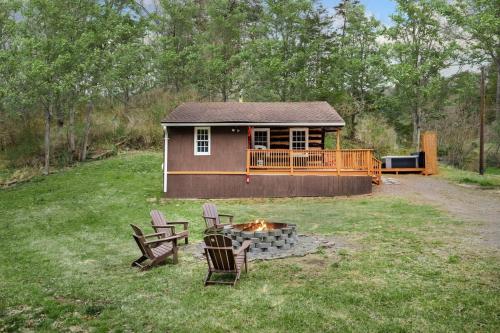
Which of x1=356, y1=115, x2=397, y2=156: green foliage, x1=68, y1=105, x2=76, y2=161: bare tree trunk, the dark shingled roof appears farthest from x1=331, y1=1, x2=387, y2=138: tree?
x1=68, y1=105, x2=76, y2=161: bare tree trunk

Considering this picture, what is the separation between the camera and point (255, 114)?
20.7m

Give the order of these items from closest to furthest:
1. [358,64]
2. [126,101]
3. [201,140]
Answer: [201,140], [358,64], [126,101]

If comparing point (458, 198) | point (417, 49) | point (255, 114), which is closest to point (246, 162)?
point (255, 114)

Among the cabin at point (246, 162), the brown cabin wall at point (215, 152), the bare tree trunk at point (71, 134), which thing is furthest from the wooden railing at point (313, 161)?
the bare tree trunk at point (71, 134)

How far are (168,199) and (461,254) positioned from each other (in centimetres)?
1344

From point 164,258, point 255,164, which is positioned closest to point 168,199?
point 255,164

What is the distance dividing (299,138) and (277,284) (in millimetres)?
16039

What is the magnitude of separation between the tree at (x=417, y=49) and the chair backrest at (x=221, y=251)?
27869 mm

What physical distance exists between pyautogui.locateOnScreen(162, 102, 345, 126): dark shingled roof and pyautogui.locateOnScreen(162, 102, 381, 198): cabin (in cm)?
5

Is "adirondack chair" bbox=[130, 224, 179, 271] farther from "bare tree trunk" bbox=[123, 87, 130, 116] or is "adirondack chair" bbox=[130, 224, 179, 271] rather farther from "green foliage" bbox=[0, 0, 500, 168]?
"bare tree trunk" bbox=[123, 87, 130, 116]

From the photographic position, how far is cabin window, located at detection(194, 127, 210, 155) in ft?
65.3

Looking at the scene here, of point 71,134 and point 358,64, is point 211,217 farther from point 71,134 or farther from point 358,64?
point 358,64

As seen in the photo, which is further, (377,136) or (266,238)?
(377,136)

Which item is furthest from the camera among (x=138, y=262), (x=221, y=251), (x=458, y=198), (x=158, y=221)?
(x=458, y=198)
